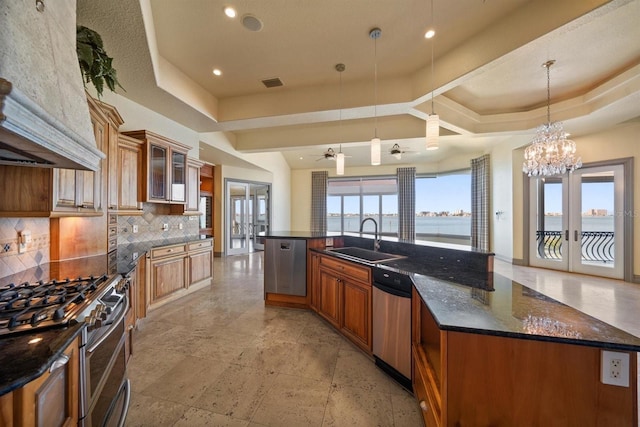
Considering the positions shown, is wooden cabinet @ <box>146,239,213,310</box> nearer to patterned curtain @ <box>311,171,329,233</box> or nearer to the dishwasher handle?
the dishwasher handle

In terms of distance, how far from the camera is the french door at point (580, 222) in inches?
185

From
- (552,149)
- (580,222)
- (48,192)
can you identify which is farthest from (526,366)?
(580,222)

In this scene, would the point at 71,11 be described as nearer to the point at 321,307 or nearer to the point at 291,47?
the point at 291,47

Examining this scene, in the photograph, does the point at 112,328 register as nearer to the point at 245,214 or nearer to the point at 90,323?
the point at 90,323

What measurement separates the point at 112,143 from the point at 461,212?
866 centimetres

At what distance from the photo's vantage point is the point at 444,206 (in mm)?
8117

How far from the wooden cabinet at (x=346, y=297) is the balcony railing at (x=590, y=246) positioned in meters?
5.83

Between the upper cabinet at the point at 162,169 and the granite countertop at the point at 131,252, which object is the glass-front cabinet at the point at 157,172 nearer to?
the upper cabinet at the point at 162,169

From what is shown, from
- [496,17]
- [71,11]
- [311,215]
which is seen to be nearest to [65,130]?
[71,11]

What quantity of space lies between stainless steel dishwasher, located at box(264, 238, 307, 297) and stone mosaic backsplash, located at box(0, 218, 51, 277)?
2.13 meters

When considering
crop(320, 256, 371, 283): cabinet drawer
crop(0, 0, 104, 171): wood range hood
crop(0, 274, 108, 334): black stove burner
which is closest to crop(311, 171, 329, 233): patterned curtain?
crop(320, 256, 371, 283): cabinet drawer

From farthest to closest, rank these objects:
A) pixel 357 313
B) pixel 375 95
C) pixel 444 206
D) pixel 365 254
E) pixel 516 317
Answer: pixel 444 206 → pixel 375 95 → pixel 365 254 → pixel 357 313 → pixel 516 317

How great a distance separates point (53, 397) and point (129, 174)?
291cm

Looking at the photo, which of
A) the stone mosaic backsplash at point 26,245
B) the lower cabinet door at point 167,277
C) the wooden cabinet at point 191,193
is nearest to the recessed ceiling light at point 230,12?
the wooden cabinet at point 191,193
